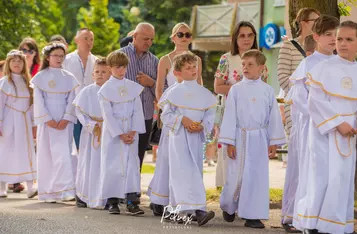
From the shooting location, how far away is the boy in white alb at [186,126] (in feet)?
38.7

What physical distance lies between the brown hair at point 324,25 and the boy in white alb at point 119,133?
2936 mm

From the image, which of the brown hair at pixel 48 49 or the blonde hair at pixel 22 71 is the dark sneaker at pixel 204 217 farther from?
the blonde hair at pixel 22 71

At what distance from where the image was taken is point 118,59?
508 inches

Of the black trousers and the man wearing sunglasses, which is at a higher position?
the man wearing sunglasses

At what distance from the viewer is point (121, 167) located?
12898mm

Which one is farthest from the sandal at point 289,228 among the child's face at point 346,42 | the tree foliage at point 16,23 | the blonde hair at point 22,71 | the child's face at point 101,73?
the tree foliage at point 16,23

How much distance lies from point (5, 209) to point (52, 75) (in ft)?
8.07

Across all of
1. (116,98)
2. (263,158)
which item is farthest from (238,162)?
(116,98)

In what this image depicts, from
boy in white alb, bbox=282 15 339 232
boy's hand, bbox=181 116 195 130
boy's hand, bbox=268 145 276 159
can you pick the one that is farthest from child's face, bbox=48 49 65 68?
boy in white alb, bbox=282 15 339 232

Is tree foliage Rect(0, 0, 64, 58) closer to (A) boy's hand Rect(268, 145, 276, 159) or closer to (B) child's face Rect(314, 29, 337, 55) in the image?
(A) boy's hand Rect(268, 145, 276, 159)

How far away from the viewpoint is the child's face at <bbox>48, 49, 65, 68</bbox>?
14.6 meters

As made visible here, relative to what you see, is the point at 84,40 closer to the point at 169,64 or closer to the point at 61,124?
the point at 61,124

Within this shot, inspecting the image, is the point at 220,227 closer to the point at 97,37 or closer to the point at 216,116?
the point at 216,116

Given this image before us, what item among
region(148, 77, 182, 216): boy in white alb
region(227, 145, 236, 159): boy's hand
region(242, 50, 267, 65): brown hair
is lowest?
region(148, 77, 182, 216): boy in white alb
